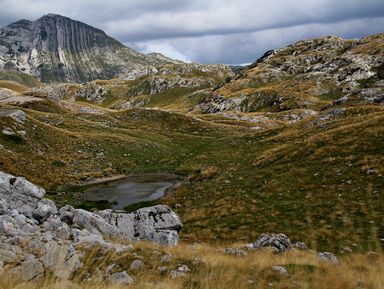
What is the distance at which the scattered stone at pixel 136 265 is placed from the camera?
556 inches

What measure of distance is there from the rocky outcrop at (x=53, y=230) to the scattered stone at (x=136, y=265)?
1.75 m

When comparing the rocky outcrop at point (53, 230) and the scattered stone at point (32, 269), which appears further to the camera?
the rocky outcrop at point (53, 230)

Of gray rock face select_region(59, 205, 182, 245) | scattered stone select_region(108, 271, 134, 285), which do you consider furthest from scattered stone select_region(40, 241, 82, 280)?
gray rock face select_region(59, 205, 182, 245)

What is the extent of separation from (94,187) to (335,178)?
26.4 m

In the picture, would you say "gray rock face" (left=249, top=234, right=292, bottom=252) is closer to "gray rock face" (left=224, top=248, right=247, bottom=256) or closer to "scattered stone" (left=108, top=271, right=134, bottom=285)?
"gray rock face" (left=224, top=248, right=247, bottom=256)

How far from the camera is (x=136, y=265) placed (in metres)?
14.4

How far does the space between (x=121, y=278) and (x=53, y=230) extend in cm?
666

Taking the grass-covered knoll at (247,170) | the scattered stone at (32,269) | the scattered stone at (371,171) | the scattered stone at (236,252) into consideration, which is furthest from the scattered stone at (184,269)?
the scattered stone at (371,171)

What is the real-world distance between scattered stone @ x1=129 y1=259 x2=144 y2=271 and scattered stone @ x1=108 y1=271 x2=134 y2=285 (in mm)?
1219

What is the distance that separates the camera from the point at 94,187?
44.5 meters

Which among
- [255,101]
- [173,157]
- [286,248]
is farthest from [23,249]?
[255,101]

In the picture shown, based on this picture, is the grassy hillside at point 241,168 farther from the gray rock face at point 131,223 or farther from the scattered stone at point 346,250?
the gray rock face at point 131,223

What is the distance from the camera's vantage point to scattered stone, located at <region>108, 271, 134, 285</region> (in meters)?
11.9


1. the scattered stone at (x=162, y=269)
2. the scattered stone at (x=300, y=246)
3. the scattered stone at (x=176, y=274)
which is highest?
the scattered stone at (x=176, y=274)
